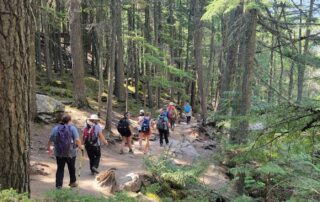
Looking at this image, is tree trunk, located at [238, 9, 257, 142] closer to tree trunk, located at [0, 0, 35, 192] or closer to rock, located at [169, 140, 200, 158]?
rock, located at [169, 140, 200, 158]

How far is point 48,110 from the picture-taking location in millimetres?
14961

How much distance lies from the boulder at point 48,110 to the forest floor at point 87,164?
41 cm

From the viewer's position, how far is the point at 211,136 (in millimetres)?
19672

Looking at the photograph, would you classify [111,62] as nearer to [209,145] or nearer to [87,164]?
[87,164]

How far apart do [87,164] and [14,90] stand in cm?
774

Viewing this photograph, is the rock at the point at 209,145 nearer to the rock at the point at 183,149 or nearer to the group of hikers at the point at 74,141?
the rock at the point at 183,149

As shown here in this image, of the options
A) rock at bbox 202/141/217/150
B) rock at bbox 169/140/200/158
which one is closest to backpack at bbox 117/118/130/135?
rock at bbox 169/140/200/158

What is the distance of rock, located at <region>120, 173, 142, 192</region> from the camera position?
904 centimetres

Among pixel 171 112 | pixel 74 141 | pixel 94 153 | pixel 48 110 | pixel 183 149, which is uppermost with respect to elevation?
pixel 74 141

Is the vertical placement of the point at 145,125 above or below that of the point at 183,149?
→ above

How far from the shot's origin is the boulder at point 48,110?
14.7 metres

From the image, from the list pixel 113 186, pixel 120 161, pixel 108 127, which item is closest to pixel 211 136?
pixel 108 127

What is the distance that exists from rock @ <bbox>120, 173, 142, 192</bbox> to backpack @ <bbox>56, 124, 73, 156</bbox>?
79.0 inches

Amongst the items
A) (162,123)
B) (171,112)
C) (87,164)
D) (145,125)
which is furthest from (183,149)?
(87,164)
